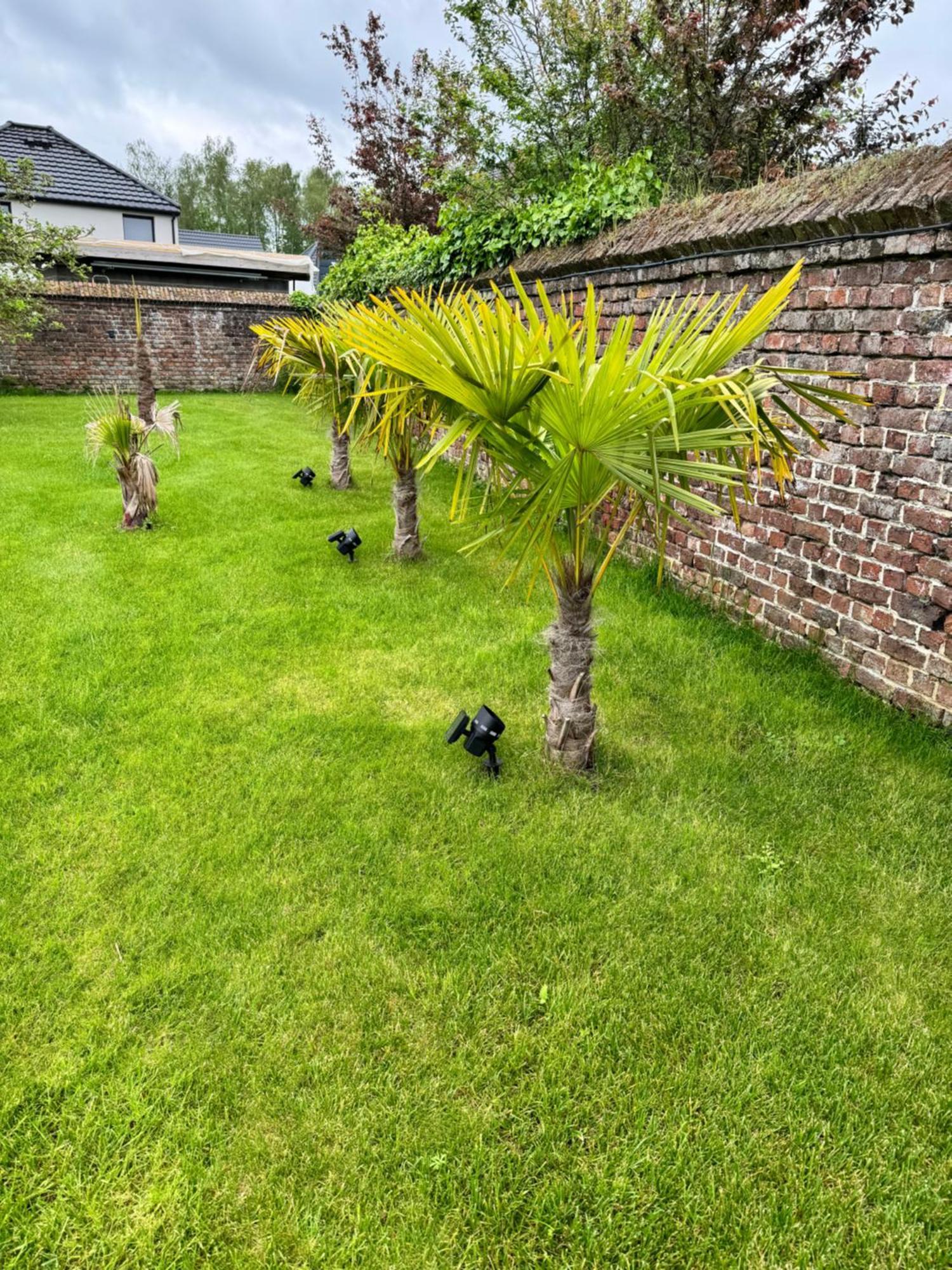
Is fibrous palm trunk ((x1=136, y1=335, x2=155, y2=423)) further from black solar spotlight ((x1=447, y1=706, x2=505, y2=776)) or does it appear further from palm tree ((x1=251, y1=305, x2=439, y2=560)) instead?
black solar spotlight ((x1=447, y1=706, x2=505, y2=776))

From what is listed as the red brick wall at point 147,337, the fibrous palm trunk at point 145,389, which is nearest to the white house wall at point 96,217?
the red brick wall at point 147,337

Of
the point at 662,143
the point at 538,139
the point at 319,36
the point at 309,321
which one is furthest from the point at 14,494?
the point at 319,36

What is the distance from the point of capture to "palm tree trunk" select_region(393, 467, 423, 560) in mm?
5426

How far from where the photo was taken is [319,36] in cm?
1672

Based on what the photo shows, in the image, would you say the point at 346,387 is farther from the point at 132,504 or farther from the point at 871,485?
the point at 871,485

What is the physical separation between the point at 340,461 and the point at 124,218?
2319 cm

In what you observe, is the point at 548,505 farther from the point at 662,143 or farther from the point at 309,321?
the point at 662,143

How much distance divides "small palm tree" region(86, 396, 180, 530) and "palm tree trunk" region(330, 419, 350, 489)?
182 centimetres

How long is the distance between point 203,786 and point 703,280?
13.7ft

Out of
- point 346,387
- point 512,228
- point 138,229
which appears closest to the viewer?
point 346,387

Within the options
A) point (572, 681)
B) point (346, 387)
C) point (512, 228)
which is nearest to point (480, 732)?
point (572, 681)

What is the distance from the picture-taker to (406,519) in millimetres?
5559

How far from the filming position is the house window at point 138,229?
2406cm

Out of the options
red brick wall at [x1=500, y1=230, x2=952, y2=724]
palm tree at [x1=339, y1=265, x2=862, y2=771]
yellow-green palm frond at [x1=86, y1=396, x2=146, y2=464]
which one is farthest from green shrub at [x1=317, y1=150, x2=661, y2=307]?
palm tree at [x1=339, y1=265, x2=862, y2=771]
